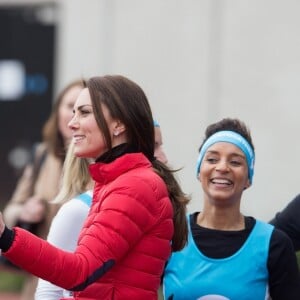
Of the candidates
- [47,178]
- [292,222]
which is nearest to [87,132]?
[292,222]

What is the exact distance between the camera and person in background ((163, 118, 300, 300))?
4.30 metres

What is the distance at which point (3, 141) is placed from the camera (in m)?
10.8

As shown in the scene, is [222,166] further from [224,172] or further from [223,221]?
[223,221]

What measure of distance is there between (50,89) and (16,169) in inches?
33.3

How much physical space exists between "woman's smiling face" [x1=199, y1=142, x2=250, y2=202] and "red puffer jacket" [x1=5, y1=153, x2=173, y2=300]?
75 cm

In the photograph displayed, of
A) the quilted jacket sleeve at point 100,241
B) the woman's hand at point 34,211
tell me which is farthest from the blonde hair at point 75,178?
the woman's hand at point 34,211

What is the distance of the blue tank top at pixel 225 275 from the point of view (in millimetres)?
4293

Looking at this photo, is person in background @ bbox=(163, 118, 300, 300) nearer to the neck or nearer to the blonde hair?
the neck

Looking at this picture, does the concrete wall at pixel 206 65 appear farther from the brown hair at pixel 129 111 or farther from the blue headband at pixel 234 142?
the brown hair at pixel 129 111

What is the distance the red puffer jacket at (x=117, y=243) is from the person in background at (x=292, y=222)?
3.70 feet

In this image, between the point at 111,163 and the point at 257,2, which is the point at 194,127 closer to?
the point at 257,2

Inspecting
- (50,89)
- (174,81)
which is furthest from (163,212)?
(50,89)

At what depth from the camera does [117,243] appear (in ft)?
11.6

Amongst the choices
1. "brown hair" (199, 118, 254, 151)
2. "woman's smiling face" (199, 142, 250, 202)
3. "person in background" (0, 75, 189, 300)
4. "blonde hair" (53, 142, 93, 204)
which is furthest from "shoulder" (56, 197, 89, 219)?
"brown hair" (199, 118, 254, 151)
